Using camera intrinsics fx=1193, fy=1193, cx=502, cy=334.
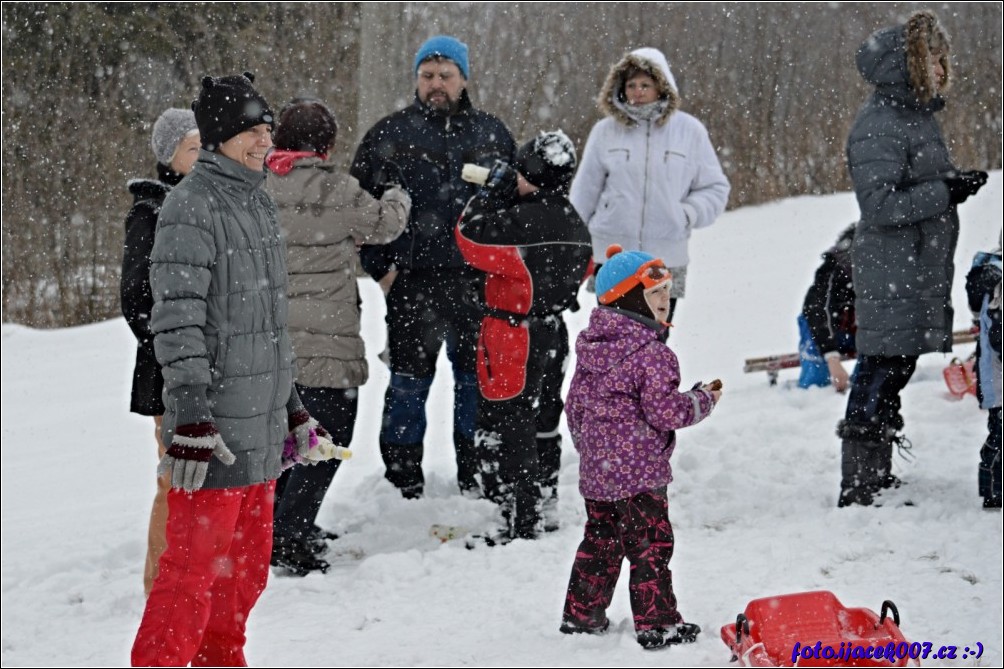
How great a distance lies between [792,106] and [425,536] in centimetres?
1034

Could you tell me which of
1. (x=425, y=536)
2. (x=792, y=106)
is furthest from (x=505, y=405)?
(x=792, y=106)

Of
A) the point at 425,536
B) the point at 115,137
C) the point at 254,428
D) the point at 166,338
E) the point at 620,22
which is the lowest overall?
the point at 425,536

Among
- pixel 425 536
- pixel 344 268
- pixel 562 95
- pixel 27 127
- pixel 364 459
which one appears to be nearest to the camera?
pixel 344 268

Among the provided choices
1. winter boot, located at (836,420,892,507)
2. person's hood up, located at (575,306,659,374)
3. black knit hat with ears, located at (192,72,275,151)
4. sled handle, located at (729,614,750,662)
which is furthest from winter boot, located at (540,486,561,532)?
black knit hat with ears, located at (192,72,275,151)

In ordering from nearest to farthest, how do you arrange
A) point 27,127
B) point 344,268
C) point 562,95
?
point 344,268
point 27,127
point 562,95

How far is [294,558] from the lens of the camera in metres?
4.68

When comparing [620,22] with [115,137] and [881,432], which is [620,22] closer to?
[115,137]

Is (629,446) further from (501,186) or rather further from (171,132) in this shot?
(171,132)

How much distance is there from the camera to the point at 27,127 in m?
10.4

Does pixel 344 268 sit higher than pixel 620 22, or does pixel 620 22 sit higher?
pixel 620 22

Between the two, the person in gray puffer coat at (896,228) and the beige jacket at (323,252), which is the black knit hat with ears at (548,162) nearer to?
the beige jacket at (323,252)

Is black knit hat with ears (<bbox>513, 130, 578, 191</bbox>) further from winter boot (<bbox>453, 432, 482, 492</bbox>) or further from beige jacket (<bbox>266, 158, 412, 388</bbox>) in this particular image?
winter boot (<bbox>453, 432, 482, 492</bbox>)

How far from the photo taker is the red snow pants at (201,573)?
126 inches

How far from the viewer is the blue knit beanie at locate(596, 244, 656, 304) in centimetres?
389
